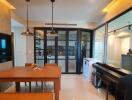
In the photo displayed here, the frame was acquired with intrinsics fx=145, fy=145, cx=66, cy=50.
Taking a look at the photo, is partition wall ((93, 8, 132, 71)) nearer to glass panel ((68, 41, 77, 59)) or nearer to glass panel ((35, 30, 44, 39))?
glass panel ((68, 41, 77, 59))

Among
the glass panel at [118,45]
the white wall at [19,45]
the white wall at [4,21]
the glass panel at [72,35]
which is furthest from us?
the glass panel at [72,35]

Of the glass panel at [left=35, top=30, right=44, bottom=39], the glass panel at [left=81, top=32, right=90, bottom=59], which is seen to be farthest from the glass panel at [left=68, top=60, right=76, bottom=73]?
the glass panel at [left=35, top=30, right=44, bottom=39]

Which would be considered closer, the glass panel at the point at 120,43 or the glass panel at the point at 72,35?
the glass panel at the point at 120,43

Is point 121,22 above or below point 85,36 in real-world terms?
above

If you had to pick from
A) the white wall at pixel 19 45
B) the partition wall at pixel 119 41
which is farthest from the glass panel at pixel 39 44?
the partition wall at pixel 119 41

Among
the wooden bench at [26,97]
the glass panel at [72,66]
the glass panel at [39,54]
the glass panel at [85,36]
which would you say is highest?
the glass panel at [85,36]

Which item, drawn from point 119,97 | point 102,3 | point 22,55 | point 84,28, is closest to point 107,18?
point 102,3

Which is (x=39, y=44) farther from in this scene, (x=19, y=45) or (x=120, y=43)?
(x=120, y=43)

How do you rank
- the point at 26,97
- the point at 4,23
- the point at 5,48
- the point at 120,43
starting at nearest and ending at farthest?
1. the point at 26,97
2. the point at 120,43
3. the point at 4,23
4. the point at 5,48

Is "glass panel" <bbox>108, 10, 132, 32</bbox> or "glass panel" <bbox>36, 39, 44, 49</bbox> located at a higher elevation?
"glass panel" <bbox>108, 10, 132, 32</bbox>

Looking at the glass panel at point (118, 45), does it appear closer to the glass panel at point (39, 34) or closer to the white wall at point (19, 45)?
the glass panel at point (39, 34)

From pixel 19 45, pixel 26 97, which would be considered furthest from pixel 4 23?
pixel 26 97

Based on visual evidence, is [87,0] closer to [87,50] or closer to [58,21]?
[58,21]

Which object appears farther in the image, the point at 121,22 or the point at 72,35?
the point at 72,35
